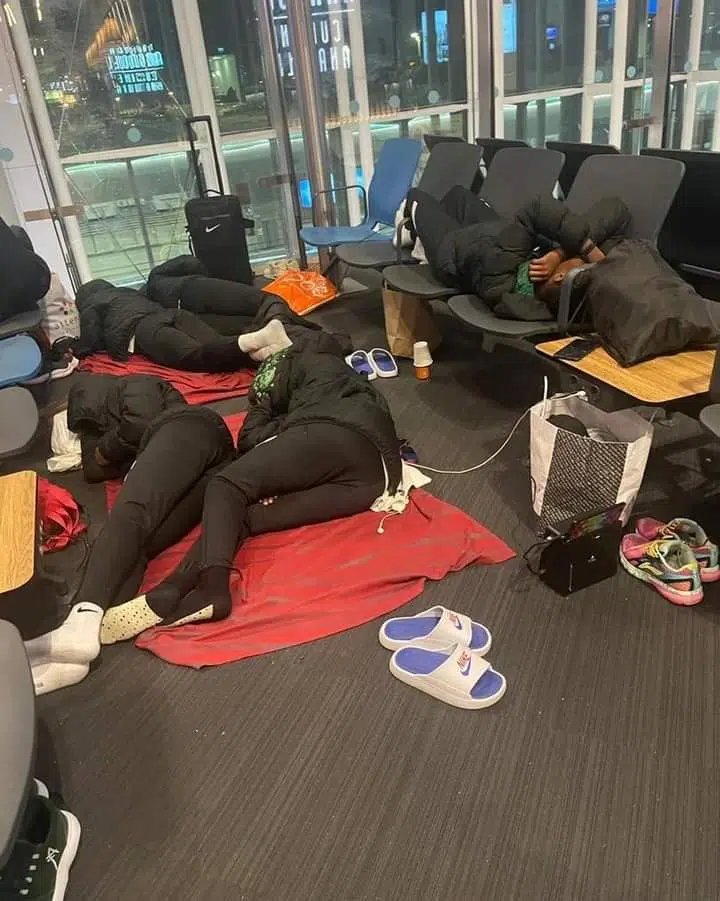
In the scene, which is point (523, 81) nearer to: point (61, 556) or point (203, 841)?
point (61, 556)

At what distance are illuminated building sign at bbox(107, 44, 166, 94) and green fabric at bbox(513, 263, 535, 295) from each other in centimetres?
360

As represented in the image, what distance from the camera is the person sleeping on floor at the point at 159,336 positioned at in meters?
3.45

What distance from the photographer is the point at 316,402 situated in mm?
2398

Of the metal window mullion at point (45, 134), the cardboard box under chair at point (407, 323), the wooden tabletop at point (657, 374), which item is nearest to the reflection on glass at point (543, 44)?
the cardboard box under chair at point (407, 323)

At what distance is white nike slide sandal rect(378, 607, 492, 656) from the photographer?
1861 millimetres

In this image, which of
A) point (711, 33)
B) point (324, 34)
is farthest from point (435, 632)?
point (324, 34)

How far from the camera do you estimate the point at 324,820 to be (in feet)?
4.94

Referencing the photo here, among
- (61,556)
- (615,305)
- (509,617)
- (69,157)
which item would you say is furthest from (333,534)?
(69,157)

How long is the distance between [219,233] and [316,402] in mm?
2969

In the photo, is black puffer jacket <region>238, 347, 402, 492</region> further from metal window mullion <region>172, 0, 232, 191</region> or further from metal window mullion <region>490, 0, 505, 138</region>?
metal window mullion <region>490, 0, 505, 138</region>

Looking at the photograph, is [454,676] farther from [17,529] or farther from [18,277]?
[18,277]

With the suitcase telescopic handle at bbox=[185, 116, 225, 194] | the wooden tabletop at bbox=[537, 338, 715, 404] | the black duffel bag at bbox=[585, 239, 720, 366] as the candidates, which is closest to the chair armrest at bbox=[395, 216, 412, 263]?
the black duffel bag at bbox=[585, 239, 720, 366]

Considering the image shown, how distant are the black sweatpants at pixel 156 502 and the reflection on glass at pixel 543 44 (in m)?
4.54

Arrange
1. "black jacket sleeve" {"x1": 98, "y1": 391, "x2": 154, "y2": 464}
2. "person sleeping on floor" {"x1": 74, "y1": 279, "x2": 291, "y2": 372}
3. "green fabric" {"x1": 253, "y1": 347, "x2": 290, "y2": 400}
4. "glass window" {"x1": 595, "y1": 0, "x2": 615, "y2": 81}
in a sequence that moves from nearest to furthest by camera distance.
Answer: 1. "black jacket sleeve" {"x1": 98, "y1": 391, "x2": 154, "y2": 464}
2. "green fabric" {"x1": 253, "y1": 347, "x2": 290, "y2": 400}
3. "person sleeping on floor" {"x1": 74, "y1": 279, "x2": 291, "y2": 372}
4. "glass window" {"x1": 595, "y1": 0, "x2": 615, "y2": 81}
